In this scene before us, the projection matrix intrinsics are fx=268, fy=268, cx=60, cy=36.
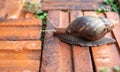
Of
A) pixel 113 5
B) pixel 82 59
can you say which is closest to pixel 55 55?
pixel 82 59

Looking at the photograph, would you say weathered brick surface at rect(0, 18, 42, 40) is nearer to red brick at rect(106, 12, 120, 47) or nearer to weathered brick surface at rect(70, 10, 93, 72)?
weathered brick surface at rect(70, 10, 93, 72)

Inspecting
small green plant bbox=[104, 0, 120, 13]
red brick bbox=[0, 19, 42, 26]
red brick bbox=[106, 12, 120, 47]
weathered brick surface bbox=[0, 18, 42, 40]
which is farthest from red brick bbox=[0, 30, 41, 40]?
small green plant bbox=[104, 0, 120, 13]

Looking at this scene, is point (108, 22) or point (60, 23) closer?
point (108, 22)

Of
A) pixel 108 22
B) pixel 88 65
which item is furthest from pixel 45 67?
pixel 108 22

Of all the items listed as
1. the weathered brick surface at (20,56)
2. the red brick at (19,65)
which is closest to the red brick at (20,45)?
the weathered brick surface at (20,56)

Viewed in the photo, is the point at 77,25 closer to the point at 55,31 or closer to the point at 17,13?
the point at 55,31

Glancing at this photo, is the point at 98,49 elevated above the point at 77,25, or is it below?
below

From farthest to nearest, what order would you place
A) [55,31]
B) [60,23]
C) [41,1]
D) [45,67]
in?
[41,1], [60,23], [55,31], [45,67]
